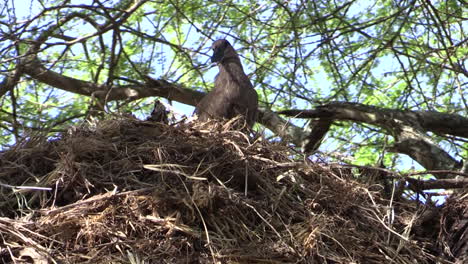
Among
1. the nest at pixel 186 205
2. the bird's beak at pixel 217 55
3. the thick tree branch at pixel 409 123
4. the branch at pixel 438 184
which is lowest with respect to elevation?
the nest at pixel 186 205

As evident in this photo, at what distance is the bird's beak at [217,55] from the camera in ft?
24.6

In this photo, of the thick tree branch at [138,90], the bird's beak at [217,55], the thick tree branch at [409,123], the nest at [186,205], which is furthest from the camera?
the bird's beak at [217,55]

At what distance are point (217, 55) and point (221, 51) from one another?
0.07m

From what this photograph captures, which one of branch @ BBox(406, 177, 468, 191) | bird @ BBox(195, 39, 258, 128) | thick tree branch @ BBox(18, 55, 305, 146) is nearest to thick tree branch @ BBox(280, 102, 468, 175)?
bird @ BBox(195, 39, 258, 128)

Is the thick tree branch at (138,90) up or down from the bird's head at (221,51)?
down

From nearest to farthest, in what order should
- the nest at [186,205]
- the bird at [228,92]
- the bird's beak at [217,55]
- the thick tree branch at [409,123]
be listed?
the nest at [186,205] → the thick tree branch at [409,123] → the bird at [228,92] → the bird's beak at [217,55]

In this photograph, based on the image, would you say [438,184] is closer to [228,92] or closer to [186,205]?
[186,205]

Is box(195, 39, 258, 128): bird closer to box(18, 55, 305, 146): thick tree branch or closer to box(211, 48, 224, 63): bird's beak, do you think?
box(211, 48, 224, 63): bird's beak

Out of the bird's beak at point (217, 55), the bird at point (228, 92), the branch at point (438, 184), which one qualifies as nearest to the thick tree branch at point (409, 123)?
the bird at point (228, 92)

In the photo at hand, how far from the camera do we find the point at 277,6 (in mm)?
7906

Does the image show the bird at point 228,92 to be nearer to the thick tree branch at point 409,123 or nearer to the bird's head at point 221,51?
Answer: the bird's head at point 221,51

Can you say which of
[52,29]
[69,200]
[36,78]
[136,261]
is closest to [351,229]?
[136,261]

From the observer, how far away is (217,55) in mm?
7539

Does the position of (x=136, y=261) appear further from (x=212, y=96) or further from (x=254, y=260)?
(x=212, y=96)
